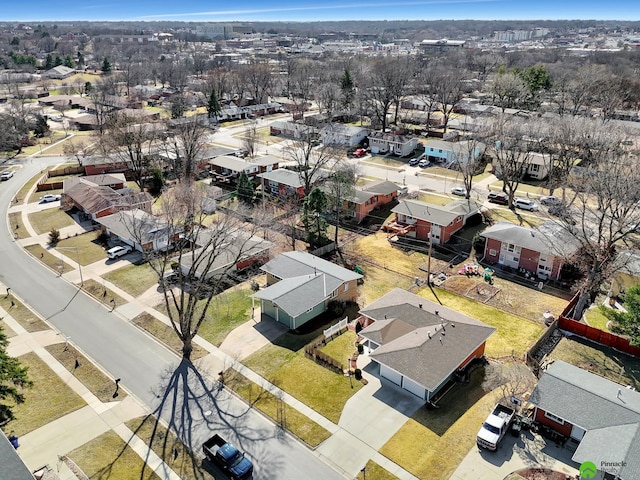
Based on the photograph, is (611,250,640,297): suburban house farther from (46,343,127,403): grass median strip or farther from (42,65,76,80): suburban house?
(42,65,76,80): suburban house

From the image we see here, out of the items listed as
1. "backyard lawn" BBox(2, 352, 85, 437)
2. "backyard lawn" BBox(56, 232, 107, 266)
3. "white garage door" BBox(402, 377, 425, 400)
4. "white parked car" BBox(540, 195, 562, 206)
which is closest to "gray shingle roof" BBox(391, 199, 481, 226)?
"white parked car" BBox(540, 195, 562, 206)

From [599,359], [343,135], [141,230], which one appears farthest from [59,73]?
[599,359]

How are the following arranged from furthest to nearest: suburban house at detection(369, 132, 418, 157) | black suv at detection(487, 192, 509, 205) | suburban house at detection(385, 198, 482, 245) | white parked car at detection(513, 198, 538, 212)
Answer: suburban house at detection(369, 132, 418, 157), black suv at detection(487, 192, 509, 205), white parked car at detection(513, 198, 538, 212), suburban house at detection(385, 198, 482, 245)

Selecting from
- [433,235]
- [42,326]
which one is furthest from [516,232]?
[42,326]

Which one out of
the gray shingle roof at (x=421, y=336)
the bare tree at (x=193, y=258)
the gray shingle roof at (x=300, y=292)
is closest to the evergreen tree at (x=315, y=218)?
the bare tree at (x=193, y=258)

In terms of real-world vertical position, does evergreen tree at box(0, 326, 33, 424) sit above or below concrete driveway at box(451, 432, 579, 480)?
above

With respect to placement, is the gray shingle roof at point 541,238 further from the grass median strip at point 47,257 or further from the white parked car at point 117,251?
the grass median strip at point 47,257

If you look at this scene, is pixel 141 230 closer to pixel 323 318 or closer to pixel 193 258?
pixel 193 258

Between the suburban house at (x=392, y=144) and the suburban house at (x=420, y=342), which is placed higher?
the suburban house at (x=392, y=144)
